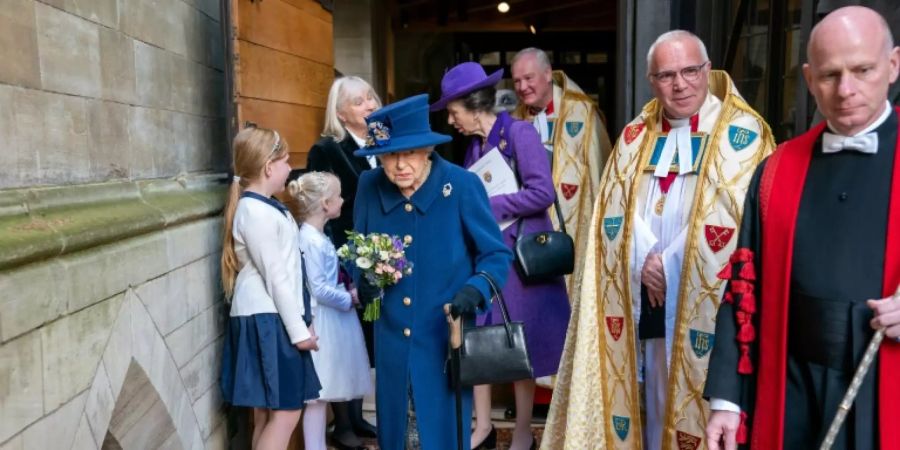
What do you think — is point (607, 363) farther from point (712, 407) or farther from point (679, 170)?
point (712, 407)

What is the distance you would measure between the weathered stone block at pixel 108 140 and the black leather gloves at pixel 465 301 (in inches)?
45.1

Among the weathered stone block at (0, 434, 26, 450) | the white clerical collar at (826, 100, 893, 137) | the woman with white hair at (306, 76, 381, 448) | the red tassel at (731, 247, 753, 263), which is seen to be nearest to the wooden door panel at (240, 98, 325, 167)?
the woman with white hair at (306, 76, 381, 448)

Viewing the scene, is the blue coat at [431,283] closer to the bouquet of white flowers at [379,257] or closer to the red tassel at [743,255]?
the bouquet of white flowers at [379,257]

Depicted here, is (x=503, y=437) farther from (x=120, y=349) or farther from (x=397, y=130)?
(x=120, y=349)

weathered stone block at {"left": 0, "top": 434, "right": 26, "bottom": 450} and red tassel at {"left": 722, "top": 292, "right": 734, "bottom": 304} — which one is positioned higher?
red tassel at {"left": 722, "top": 292, "right": 734, "bottom": 304}

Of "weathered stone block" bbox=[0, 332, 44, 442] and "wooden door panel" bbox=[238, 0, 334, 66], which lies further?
"wooden door panel" bbox=[238, 0, 334, 66]

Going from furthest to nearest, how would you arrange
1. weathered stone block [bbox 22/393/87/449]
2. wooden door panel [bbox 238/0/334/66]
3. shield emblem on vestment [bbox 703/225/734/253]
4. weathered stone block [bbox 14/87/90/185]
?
wooden door panel [bbox 238/0/334/66], shield emblem on vestment [bbox 703/225/734/253], weathered stone block [bbox 14/87/90/185], weathered stone block [bbox 22/393/87/449]

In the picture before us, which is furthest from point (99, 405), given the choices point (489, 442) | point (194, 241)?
point (489, 442)

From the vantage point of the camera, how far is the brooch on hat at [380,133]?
2.89 m

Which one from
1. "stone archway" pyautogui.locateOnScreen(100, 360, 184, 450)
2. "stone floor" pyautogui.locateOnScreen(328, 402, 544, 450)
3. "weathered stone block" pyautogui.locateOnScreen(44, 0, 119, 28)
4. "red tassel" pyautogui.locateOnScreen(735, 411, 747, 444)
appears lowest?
"stone floor" pyautogui.locateOnScreen(328, 402, 544, 450)

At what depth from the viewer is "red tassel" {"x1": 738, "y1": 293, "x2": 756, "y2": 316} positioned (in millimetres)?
2080

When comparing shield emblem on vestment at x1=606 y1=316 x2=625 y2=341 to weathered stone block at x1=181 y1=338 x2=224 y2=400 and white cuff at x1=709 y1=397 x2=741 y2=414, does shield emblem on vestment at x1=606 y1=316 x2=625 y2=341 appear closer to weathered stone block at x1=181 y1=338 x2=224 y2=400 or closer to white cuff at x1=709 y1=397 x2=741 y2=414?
white cuff at x1=709 y1=397 x2=741 y2=414

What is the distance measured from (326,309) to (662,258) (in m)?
1.47

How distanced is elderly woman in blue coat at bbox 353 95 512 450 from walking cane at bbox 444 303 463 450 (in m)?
0.08
